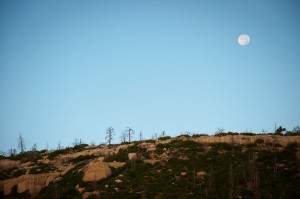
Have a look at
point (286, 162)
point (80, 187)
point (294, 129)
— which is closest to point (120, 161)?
point (80, 187)

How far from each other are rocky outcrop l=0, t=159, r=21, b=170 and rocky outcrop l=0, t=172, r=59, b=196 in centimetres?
574

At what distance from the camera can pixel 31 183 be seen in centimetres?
2288

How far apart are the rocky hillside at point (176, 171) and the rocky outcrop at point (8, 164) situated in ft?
0.37

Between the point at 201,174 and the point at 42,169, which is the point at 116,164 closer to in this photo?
the point at 201,174

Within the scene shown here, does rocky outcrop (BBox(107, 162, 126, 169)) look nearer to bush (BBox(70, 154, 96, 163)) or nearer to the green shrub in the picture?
bush (BBox(70, 154, 96, 163))

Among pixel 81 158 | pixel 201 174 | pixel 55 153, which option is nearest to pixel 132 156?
pixel 81 158

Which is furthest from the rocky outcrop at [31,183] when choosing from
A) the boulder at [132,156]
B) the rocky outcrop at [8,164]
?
the boulder at [132,156]

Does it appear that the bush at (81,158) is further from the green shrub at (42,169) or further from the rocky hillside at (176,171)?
the green shrub at (42,169)

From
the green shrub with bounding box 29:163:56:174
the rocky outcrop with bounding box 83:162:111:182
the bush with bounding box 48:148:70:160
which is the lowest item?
the green shrub with bounding box 29:163:56:174

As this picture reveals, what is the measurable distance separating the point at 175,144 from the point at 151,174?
746 centimetres

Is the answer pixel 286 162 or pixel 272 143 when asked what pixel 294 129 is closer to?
pixel 272 143

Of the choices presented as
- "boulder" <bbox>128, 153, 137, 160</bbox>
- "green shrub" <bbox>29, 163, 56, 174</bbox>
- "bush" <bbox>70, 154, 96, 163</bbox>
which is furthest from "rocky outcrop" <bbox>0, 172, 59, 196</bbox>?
"boulder" <bbox>128, 153, 137, 160</bbox>

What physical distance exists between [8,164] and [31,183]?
390 inches

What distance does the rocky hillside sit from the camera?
674 inches
